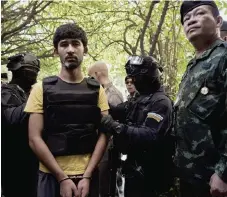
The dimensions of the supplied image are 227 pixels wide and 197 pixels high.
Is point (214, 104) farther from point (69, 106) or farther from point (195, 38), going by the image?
point (69, 106)

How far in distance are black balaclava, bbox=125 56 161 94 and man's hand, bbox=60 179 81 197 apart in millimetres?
957

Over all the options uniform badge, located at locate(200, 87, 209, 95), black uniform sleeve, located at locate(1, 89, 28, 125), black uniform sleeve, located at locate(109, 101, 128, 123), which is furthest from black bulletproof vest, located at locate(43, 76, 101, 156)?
uniform badge, located at locate(200, 87, 209, 95)

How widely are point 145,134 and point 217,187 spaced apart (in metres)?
0.67

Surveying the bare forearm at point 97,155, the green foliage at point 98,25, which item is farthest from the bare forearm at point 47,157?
the green foliage at point 98,25

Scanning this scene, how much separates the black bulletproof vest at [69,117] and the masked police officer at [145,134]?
0.43 ft

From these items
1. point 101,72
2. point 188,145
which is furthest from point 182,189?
point 101,72

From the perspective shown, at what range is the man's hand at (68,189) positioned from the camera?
7.00ft

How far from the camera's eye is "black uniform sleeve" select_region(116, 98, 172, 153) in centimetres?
234

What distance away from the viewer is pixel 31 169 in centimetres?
279

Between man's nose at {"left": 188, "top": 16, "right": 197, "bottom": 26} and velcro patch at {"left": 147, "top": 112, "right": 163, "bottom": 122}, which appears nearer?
man's nose at {"left": 188, "top": 16, "right": 197, "bottom": 26}

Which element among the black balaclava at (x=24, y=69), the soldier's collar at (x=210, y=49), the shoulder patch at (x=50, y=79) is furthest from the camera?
the black balaclava at (x=24, y=69)

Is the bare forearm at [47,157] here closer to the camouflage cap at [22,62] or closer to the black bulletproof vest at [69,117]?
the black bulletproof vest at [69,117]

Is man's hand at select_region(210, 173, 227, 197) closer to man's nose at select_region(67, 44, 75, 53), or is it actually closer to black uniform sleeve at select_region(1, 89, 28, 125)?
man's nose at select_region(67, 44, 75, 53)

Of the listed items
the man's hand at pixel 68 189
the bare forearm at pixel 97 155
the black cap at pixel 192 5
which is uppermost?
the black cap at pixel 192 5
